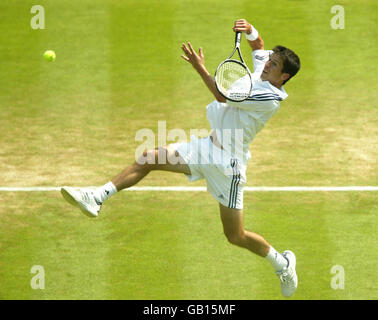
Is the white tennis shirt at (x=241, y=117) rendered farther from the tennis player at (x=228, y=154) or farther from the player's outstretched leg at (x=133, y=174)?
the player's outstretched leg at (x=133, y=174)

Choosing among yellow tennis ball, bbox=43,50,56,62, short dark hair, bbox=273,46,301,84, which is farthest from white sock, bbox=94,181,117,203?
yellow tennis ball, bbox=43,50,56,62

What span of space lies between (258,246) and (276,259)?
24 centimetres

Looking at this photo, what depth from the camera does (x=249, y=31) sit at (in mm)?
8797

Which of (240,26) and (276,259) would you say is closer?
(240,26)

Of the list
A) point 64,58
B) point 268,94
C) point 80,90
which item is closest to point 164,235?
point 268,94

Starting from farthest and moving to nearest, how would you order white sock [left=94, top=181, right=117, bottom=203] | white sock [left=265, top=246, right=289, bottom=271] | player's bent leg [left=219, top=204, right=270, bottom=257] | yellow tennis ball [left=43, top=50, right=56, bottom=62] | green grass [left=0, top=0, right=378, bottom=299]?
yellow tennis ball [left=43, top=50, right=56, bottom=62], green grass [left=0, top=0, right=378, bottom=299], white sock [left=265, top=246, right=289, bottom=271], player's bent leg [left=219, top=204, right=270, bottom=257], white sock [left=94, top=181, right=117, bottom=203]

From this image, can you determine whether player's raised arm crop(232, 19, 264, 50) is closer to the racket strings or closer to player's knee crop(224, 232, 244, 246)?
the racket strings

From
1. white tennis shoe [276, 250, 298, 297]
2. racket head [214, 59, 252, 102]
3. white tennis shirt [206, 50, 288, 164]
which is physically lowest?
white tennis shoe [276, 250, 298, 297]

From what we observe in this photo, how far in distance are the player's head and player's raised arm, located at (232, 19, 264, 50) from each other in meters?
0.41

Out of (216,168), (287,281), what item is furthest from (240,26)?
(287,281)

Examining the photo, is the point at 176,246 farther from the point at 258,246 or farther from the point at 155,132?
the point at 155,132

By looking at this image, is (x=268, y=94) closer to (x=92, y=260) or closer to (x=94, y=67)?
(x=92, y=260)

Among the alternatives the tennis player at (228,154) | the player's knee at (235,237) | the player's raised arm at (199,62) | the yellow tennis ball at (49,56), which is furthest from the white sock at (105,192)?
the yellow tennis ball at (49,56)

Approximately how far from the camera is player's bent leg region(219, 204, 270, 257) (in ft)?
28.6
